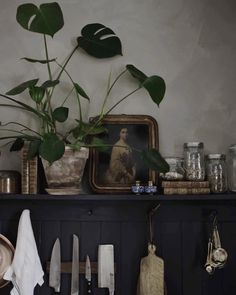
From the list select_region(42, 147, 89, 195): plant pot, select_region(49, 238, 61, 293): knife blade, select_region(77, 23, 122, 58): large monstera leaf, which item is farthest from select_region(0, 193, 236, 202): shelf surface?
select_region(77, 23, 122, 58): large monstera leaf

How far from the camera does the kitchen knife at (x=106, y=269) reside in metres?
1.66

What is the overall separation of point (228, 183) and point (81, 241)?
2.15 feet

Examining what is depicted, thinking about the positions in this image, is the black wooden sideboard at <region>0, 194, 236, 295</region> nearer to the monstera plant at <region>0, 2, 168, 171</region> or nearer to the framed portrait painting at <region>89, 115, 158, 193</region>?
the framed portrait painting at <region>89, 115, 158, 193</region>

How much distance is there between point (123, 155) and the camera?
175 cm

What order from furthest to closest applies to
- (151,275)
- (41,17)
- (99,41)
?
1. (99,41)
2. (151,275)
3. (41,17)

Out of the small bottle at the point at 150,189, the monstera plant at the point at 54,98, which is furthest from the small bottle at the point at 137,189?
the monstera plant at the point at 54,98

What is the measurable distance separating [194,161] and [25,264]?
0.78m

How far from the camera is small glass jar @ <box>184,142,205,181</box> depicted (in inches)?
66.1

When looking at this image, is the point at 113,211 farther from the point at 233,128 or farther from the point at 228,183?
the point at 233,128

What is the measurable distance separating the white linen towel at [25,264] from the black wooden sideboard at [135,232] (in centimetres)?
9

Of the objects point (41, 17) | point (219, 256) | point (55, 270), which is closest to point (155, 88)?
point (41, 17)

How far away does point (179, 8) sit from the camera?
1.89 metres

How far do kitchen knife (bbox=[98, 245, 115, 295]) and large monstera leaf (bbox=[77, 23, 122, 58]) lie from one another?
2.70 ft

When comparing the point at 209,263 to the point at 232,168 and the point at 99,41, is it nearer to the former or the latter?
the point at 232,168
